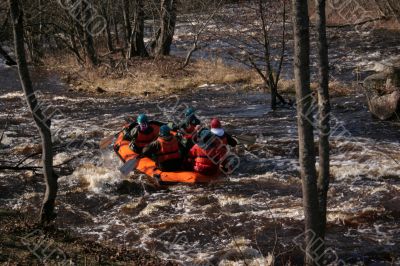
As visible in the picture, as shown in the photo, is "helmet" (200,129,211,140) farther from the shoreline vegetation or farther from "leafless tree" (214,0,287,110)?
the shoreline vegetation

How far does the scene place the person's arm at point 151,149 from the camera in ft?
32.1

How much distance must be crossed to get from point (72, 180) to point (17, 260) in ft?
17.4

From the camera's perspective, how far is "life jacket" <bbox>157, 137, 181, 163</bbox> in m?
9.66

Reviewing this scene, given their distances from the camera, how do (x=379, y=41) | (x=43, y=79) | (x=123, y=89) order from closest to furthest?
1. (x=123, y=89)
2. (x=43, y=79)
3. (x=379, y=41)

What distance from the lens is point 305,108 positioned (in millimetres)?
3539

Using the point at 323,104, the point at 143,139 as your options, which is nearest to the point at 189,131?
the point at 143,139

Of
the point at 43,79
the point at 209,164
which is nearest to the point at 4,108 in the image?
the point at 43,79

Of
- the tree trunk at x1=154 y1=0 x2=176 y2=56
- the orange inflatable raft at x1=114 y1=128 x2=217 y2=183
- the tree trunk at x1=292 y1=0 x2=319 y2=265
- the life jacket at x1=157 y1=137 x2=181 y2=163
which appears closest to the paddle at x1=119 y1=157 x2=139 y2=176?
the orange inflatable raft at x1=114 y1=128 x2=217 y2=183

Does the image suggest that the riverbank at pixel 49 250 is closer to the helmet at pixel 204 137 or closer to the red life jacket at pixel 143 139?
the helmet at pixel 204 137

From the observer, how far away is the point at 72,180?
10008 mm

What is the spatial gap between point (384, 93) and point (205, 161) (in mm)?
6179

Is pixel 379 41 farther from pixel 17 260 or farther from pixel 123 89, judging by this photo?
pixel 17 260

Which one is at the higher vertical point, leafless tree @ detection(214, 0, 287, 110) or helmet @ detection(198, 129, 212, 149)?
leafless tree @ detection(214, 0, 287, 110)

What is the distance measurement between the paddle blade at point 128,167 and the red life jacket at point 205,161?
1224mm
